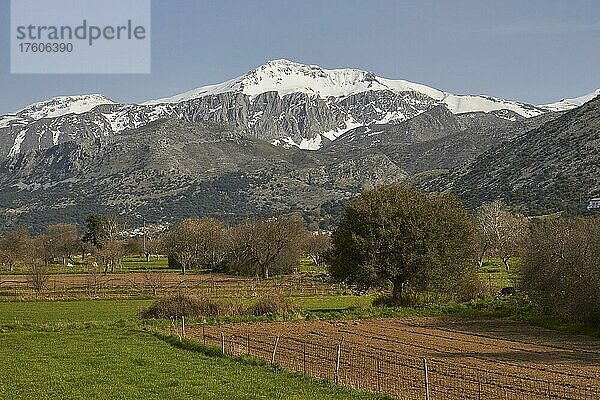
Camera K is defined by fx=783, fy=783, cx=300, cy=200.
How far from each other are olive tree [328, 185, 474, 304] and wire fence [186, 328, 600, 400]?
21938 mm

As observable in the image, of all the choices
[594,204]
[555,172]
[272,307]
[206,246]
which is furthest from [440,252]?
[555,172]

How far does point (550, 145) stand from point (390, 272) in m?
140

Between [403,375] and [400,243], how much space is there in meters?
32.1

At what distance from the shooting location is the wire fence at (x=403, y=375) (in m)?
22.0

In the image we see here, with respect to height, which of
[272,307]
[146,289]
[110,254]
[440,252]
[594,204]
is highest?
[594,204]

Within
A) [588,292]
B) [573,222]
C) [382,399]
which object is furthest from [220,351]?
[573,222]

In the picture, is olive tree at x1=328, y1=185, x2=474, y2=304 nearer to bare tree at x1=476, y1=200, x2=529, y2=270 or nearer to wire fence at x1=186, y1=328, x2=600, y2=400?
wire fence at x1=186, y1=328, x2=600, y2=400

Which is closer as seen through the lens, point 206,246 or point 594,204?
point 206,246

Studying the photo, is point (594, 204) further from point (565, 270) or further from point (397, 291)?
point (565, 270)

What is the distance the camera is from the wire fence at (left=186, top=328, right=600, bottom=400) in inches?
865

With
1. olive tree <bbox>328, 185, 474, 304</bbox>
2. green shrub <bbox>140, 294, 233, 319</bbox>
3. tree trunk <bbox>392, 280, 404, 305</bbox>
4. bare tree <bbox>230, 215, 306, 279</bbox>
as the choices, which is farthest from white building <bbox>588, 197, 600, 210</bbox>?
green shrub <bbox>140, 294, 233, 319</bbox>

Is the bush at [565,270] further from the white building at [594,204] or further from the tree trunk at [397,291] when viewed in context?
the white building at [594,204]

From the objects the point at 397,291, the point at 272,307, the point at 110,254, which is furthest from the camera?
the point at 110,254

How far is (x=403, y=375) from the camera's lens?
25.5 m
